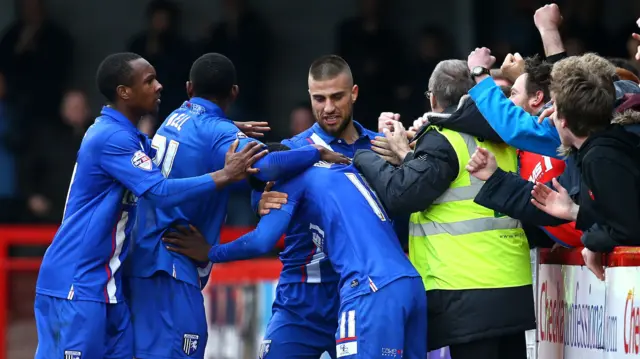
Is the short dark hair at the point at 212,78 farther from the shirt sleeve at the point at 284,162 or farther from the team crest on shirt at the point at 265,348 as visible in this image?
the team crest on shirt at the point at 265,348

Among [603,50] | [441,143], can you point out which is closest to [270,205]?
[441,143]

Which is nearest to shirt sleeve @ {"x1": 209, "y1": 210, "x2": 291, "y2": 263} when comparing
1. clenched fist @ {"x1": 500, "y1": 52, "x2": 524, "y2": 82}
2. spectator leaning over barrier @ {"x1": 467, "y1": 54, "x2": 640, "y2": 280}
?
spectator leaning over barrier @ {"x1": 467, "y1": 54, "x2": 640, "y2": 280}

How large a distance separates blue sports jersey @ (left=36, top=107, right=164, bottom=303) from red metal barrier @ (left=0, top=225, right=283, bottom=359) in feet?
14.3

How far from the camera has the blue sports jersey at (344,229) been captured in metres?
5.73

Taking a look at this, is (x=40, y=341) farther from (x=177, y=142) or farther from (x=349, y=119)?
(x=349, y=119)

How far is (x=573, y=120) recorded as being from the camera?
5.19 m

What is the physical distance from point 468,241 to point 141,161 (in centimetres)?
157

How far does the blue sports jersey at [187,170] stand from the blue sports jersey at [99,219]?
4.8 inches

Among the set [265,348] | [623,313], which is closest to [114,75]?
[265,348]

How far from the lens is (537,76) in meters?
6.11

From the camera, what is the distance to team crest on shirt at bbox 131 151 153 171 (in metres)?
5.91

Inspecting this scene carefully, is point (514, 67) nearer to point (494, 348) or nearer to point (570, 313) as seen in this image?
point (570, 313)

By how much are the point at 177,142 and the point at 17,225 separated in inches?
297

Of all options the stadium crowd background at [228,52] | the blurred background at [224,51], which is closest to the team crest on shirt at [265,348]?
the blurred background at [224,51]
